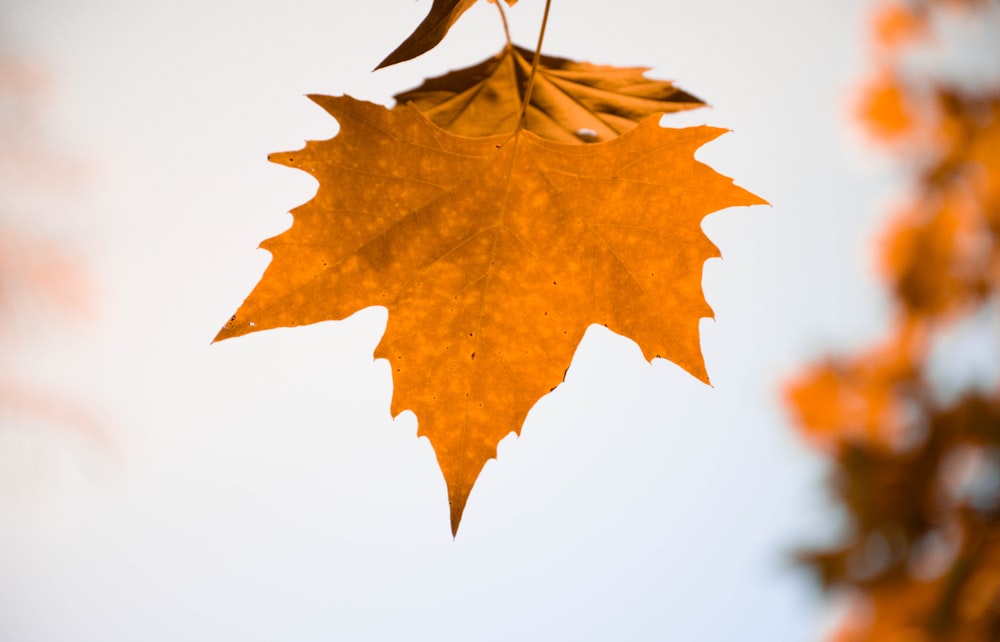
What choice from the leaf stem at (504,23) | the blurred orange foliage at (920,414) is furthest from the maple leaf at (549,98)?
the blurred orange foliage at (920,414)

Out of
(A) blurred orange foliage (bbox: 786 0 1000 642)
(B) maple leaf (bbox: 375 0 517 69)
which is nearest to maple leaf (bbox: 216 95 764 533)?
(B) maple leaf (bbox: 375 0 517 69)

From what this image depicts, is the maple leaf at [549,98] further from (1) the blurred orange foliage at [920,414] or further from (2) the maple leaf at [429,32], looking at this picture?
(1) the blurred orange foliage at [920,414]

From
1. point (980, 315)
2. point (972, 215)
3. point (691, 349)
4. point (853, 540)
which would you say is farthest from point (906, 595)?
point (691, 349)

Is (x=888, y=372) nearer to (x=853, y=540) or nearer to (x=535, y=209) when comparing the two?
(x=853, y=540)

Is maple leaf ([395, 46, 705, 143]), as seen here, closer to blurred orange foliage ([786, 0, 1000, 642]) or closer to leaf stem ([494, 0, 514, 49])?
leaf stem ([494, 0, 514, 49])

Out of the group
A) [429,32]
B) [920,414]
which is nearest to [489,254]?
[429,32]

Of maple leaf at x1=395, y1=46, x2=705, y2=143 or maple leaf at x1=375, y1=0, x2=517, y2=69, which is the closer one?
maple leaf at x1=375, y1=0, x2=517, y2=69
